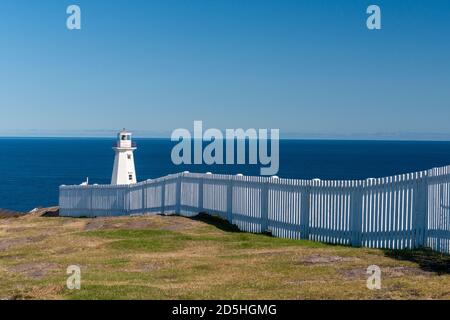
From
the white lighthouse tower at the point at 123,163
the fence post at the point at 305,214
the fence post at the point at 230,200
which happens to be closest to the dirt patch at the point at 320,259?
the fence post at the point at 305,214

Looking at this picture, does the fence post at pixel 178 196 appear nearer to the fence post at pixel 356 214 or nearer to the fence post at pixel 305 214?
the fence post at pixel 305 214

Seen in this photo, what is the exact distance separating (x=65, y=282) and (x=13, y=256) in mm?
4448

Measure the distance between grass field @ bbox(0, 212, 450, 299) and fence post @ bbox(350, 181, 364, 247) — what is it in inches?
32.1

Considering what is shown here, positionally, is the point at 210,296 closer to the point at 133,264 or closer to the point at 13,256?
the point at 133,264

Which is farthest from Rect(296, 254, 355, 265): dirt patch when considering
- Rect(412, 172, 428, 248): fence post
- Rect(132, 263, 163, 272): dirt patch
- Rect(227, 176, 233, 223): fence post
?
Rect(227, 176, 233, 223): fence post

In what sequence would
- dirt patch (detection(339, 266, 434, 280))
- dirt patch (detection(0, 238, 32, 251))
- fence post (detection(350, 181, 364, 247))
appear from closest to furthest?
dirt patch (detection(339, 266, 434, 280)) → fence post (detection(350, 181, 364, 247)) → dirt patch (detection(0, 238, 32, 251))

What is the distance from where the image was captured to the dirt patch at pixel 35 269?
12.9 meters

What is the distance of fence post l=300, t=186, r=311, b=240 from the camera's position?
17516 mm

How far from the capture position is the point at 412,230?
14883 mm

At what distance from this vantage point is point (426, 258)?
13.3 meters

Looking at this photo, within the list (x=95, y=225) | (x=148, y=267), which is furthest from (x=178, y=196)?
(x=148, y=267)

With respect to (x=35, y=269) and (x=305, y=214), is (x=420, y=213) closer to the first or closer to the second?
(x=305, y=214)

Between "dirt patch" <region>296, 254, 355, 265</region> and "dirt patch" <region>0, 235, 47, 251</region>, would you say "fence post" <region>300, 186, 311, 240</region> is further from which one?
"dirt patch" <region>0, 235, 47, 251</region>

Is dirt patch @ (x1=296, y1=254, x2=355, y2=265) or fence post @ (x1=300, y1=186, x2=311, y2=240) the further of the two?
fence post @ (x1=300, y1=186, x2=311, y2=240)
